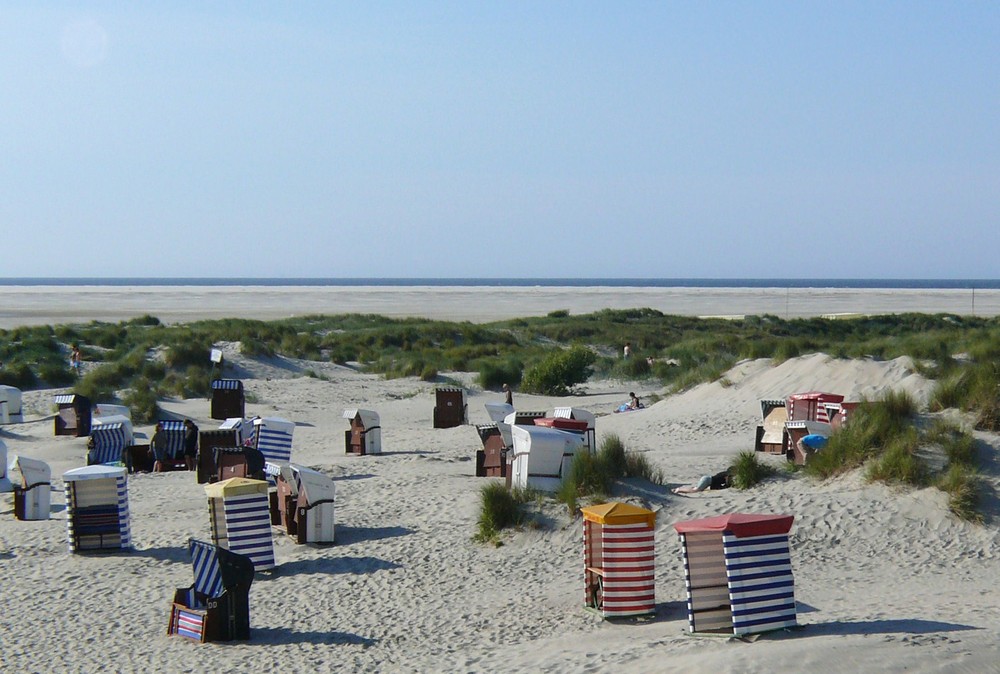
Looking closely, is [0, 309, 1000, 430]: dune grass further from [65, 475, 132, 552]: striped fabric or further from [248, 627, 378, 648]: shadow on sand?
[65, 475, 132, 552]: striped fabric

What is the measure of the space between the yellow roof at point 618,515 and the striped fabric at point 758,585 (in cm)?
137

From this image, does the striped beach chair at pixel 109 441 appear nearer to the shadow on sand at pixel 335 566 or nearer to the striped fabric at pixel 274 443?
the striped fabric at pixel 274 443

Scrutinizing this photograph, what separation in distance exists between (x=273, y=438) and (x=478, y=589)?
7084mm

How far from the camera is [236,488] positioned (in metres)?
11.1

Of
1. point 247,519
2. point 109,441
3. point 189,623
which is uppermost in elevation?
point 247,519

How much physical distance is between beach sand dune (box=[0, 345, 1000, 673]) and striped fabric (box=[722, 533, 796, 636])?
0.14 m

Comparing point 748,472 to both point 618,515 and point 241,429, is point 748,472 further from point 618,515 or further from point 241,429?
point 241,429

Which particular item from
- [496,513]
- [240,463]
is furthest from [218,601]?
[240,463]

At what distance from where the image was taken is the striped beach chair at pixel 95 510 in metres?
12.2

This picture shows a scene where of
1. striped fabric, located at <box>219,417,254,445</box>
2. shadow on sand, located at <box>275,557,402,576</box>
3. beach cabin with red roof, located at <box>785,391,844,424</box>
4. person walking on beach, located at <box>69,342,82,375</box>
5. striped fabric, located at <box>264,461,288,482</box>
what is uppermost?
beach cabin with red roof, located at <box>785,391,844,424</box>

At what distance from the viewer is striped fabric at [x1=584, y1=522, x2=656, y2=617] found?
912 cm

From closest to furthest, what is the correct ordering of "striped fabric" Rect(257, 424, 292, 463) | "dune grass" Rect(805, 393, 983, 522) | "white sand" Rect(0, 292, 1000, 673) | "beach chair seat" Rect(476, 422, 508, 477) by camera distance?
"white sand" Rect(0, 292, 1000, 673) → "dune grass" Rect(805, 393, 983, 522) → "beach chair seat" Rect(476, 422, 508, 477) → "striped fabric" Rect(257, 424, 292, 463)

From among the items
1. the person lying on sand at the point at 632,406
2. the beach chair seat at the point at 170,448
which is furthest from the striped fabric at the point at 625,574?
the person lying on sand at the point at 632,406

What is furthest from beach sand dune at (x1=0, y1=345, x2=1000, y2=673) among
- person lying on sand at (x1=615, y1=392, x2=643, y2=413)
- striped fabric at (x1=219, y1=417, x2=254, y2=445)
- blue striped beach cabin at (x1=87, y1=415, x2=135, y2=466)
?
person lying on sand at (x1=615, y1=392, x2=643, y2=413)
